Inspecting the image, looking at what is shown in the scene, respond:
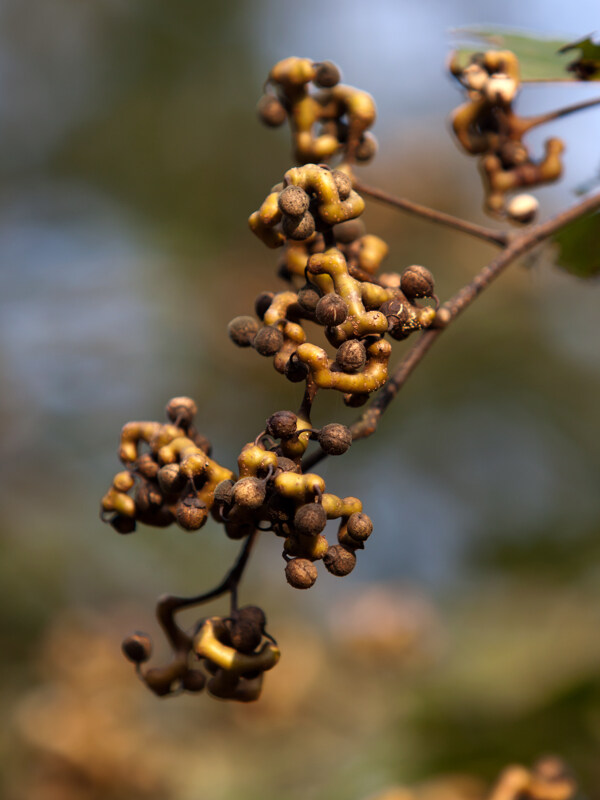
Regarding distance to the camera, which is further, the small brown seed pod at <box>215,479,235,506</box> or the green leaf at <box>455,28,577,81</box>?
the green leaf at <box>455,28,577,81</box>

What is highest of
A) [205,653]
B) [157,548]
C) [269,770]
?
[205,653]

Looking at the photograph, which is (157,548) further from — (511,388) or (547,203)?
(547,203)

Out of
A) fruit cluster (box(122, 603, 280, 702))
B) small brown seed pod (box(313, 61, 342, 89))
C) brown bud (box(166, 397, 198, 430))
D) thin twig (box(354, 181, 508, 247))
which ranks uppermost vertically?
small brown seed pod (box(313, 61, 342, 89))

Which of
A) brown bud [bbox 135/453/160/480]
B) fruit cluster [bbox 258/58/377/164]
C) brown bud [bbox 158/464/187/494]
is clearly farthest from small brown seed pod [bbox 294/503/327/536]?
fruit cluster [bbox 258/58/377/164]

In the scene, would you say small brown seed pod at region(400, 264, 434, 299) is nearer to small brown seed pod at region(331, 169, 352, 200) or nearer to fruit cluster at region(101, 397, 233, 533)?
small brown seed pod at region(331, 169, 352, 200)

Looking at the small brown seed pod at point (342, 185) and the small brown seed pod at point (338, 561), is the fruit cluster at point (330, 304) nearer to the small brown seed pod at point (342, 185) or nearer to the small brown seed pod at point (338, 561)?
the small brown seed pod at point (342, 185)

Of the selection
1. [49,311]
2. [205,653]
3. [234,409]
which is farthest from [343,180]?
[49,311]

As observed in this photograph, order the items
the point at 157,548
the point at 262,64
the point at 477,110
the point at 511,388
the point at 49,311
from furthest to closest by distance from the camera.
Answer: the point at 262,64, the point at 49,311, the point at 511,388, the point at 157,548, the point at 477,110

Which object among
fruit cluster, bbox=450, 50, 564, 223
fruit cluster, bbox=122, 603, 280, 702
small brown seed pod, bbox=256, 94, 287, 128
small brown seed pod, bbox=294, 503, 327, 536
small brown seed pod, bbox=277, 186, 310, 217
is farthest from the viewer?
fruit cluster, bbox=450, 50, 564, 223
